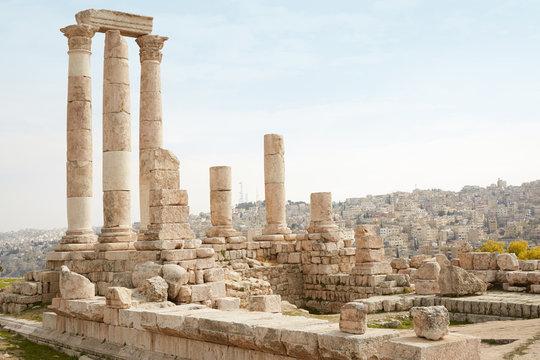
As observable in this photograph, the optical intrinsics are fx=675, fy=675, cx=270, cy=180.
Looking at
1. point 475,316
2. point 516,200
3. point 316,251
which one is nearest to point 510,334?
point 475,316

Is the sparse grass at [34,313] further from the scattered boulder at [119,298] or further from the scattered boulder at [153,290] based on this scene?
the scattered boulder at [119,298]

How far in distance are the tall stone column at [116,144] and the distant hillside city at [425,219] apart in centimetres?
2739

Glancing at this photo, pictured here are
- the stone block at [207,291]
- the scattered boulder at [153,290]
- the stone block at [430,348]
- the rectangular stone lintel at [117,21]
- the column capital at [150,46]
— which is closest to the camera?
the stone block at [430,348]

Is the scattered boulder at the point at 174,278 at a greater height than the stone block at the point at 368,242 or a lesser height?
lesser

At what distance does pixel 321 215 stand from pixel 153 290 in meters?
10.8

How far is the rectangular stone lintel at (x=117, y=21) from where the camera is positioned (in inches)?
792

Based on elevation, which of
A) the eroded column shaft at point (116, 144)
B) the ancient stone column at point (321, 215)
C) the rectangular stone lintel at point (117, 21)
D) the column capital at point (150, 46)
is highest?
the rectangular stone lintel at point (117, 21)

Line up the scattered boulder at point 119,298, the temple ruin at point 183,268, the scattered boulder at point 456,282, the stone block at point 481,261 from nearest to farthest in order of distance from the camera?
the temple ruin at point 183,268 → the scattered boulder at point 119,298 → the scattered boulder at point 456,282 → the stone block at point 481,261

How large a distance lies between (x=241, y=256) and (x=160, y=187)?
7528 millimetres

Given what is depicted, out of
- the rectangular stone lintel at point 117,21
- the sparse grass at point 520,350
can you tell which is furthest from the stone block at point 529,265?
the rectangular stone lintel at point 117,21

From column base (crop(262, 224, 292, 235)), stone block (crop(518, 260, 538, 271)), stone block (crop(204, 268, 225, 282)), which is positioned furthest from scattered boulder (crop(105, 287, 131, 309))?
column base (crop(262, 224, 292, 235))

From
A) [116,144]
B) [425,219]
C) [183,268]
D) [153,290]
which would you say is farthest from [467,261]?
[425,219]

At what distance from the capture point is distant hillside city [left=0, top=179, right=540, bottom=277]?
2699 inches

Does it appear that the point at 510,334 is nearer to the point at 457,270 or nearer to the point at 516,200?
the point at 457,270
